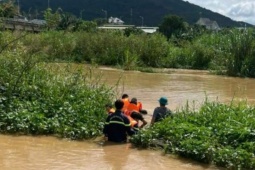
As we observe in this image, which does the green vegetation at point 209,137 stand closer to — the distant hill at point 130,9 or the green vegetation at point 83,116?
the green vegetation at point 83,116

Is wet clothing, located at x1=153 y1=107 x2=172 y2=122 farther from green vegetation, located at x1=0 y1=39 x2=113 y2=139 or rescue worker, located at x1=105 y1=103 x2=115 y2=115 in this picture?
green vegetation, located at x1=0 y1=39 x2=113 y2=139

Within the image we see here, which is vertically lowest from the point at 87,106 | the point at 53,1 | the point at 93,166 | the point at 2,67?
the point at 93,166

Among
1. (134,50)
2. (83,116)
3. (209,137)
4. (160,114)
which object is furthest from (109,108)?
(134,50)

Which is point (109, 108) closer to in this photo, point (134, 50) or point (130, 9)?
point (134, 50)

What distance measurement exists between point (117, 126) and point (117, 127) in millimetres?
23

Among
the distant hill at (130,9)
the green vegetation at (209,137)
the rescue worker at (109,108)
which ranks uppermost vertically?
the distant hill at (130,9)

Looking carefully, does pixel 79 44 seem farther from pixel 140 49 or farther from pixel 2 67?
pixel 2 67

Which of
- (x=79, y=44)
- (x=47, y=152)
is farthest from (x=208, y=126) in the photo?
(x=79, y=44)

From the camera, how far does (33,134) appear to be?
9844mm

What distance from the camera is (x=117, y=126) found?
9.61 meters

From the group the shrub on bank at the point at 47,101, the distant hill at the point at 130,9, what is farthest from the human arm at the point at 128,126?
the distant hill at the point at 130,9

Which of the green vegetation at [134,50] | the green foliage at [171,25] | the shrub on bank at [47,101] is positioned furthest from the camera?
the green foliage at [171,25]

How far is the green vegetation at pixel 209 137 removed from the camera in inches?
319

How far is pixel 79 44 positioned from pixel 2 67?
22.2 m
